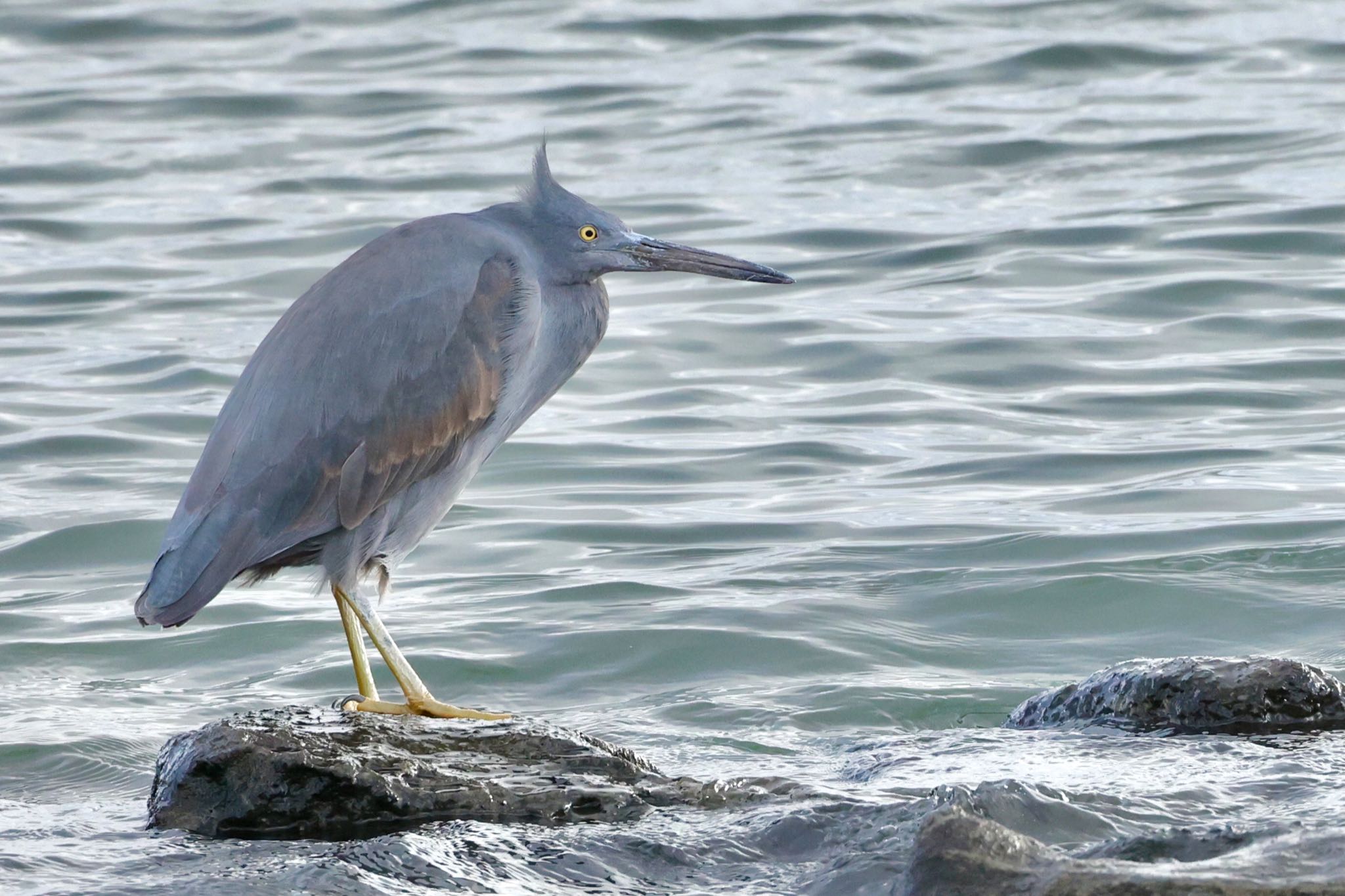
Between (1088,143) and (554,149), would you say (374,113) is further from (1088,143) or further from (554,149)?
(1088,143)

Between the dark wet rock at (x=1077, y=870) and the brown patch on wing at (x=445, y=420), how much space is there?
2309 mm

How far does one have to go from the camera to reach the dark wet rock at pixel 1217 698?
181 inches

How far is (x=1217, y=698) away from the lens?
462cm

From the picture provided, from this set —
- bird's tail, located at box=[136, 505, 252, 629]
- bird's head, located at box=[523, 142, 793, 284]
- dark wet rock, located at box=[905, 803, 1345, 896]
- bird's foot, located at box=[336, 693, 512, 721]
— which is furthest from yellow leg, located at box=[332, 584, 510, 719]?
dark wet rock, located at box=[905, 803, 1345, 896]

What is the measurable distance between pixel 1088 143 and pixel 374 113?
5.37m

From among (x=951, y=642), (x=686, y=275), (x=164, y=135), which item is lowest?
(x=951, y=642)

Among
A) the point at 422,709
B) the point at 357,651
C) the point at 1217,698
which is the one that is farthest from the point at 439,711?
the point at 1217,698

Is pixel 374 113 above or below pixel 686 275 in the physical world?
above

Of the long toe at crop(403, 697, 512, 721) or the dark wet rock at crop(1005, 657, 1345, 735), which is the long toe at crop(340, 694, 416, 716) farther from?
the dark wet rock at crop(1005, 657, 1345, 735)

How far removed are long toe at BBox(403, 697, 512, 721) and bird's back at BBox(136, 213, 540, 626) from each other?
523mm

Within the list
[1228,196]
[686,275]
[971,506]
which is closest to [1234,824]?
[971,506]

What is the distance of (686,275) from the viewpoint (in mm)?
11352

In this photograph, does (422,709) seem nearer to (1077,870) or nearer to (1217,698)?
(1217,698)

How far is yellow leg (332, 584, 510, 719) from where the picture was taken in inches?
200
